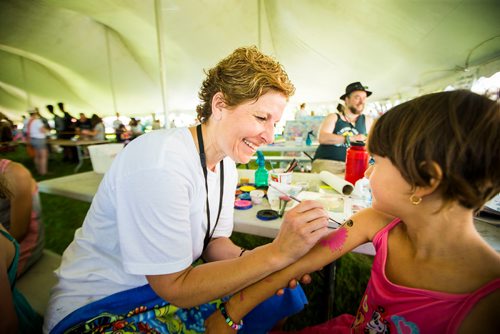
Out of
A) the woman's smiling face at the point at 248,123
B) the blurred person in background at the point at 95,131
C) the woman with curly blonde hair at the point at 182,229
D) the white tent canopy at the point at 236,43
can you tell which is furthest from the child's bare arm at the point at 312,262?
the blurred person in background at the point at 95,131

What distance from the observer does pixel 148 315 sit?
0.89 metres

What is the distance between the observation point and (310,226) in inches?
31.0

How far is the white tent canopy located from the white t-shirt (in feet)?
12.0

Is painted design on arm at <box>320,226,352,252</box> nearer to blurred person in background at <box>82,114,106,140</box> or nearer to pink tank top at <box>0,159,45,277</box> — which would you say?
pink tank top at <box>0,159,45,277</box>

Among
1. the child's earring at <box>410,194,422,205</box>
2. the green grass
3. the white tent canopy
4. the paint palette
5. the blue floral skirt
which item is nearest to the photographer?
the child's earring at <box>410,194,422,205</box>

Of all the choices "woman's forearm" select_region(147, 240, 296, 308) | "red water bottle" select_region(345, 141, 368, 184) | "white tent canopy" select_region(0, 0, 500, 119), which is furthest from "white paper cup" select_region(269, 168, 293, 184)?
"white tent canopy" select_region(0, 0, 500, 119)

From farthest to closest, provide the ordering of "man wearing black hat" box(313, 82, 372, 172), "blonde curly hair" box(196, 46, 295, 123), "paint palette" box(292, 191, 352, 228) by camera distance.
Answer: "man wearing black hat" box(313, 82, 372, 172) < "paint palette" box(292, 191, 352, 228) < "blonde curly hair" box(196, 46, 295, 123)

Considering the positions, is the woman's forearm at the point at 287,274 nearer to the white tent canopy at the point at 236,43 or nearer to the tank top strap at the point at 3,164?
the tank top strap at the point at 3,164

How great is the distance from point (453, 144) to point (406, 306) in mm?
552

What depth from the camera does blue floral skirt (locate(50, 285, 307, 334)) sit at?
81cm

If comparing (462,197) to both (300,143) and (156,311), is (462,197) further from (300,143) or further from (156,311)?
(300,143)

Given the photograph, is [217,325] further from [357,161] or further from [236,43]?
[236,43]

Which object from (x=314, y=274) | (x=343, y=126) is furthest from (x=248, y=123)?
(x=343, y=126)

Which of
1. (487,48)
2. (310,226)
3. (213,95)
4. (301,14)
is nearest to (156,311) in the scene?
(310,226)
